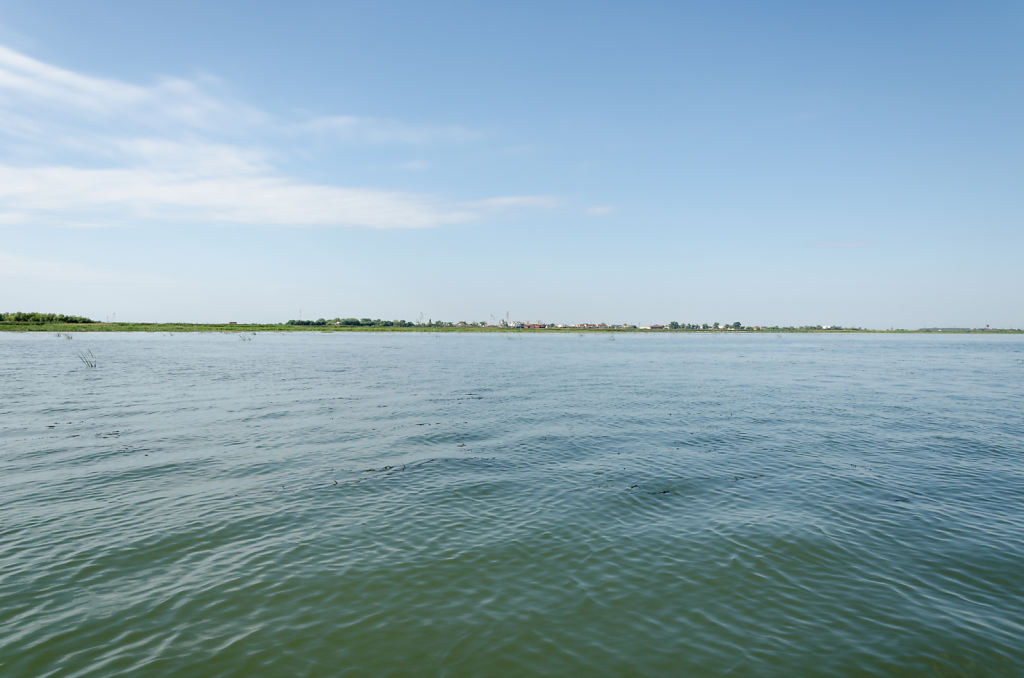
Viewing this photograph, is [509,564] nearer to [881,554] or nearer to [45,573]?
[881,554]

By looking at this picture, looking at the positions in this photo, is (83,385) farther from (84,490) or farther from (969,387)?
(969,387)

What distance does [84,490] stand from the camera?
760 inches

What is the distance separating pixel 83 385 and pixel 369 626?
55.1 metres

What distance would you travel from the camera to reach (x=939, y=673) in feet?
32.2

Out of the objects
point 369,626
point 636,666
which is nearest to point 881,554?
point 636,666

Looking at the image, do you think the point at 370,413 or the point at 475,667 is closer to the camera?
the point at 475,667

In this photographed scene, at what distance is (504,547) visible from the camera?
15.2m

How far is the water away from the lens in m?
10.4

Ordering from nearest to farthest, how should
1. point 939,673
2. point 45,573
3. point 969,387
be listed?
point 939,673 → point 45,573 → point 969,387

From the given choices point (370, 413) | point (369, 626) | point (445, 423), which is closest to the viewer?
point (369, 626)

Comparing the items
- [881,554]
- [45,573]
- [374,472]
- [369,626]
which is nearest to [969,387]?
[881,554]

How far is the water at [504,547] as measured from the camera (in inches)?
→ 409

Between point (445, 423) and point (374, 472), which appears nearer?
point (374, 472)

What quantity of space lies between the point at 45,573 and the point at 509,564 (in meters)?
12.3
